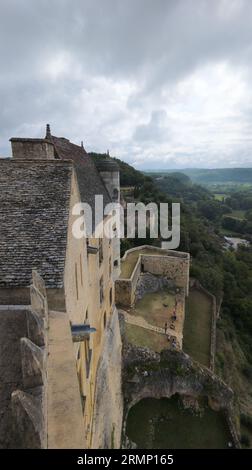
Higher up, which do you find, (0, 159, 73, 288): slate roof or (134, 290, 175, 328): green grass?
(0, 159, 73, 288): slate roof

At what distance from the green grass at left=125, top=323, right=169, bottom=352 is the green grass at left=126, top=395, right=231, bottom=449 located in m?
3.51

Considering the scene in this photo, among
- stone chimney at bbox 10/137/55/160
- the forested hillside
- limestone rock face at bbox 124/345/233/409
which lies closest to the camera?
stone chimney at bbox 10/137/55/160

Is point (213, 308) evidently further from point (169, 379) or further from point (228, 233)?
point (228, 233)

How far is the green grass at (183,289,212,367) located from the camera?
2536 cm

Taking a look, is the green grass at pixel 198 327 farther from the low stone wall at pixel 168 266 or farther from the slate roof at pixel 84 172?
the slate roof at pixel 84 172

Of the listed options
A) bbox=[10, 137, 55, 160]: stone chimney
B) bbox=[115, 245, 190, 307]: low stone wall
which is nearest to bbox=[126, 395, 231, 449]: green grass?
bbox=[115, 245, 190, 307]: low stone wall

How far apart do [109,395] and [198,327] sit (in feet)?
52.9

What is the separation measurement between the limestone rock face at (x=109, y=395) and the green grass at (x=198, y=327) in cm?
906

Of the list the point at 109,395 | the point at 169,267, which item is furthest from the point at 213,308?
the point at 109,395

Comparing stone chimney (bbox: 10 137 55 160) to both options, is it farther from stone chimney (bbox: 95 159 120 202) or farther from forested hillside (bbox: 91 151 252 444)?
forested hillside (bbox: 91 151 252 444)

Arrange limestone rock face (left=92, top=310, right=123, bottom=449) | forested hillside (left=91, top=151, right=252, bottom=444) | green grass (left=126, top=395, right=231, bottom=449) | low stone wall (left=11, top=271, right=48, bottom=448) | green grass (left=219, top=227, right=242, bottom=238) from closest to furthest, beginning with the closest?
low stone wall (left=11, top=271, right=48, bottom=448) → limestone rock face (left=92, top=310, right=123, bottom=449) → green grass (left=126, top=395, right=231, bottom=449) → forested hillside (left=91, top=151, right=252, bottom=444) → green grass (left=219, top=227, right=242, bottom=238)

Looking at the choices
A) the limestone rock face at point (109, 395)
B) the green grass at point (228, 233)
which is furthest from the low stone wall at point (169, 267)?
the green grass at point (228, 233)

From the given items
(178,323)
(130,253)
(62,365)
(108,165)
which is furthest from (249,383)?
(62,365)
